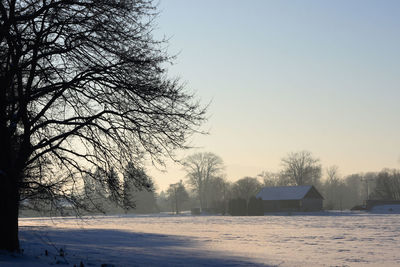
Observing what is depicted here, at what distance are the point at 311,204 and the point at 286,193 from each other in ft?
16.4

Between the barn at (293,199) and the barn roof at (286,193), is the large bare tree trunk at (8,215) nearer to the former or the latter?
the barn at (293,199)

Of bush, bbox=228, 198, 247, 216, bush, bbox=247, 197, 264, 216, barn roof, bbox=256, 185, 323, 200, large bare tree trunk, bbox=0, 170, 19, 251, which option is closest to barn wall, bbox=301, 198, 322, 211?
barn roof, bbox=256, 185, 323, 200

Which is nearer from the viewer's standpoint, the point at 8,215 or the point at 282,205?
the point at 8,215

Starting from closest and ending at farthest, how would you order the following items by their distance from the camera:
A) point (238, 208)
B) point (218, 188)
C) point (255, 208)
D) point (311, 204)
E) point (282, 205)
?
1. point (255, 208)
2. point (238, 208)
3. point (311, 204)
4. point (282, 205)
5. point (218, 188)

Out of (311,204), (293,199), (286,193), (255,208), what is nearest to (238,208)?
(255,208)

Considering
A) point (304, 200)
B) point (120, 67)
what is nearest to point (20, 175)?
point (120, 67)

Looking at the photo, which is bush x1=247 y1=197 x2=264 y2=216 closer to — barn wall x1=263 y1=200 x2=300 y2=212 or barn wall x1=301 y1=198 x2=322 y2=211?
barn wall x1=263 y1=200 x2=300 y2=212

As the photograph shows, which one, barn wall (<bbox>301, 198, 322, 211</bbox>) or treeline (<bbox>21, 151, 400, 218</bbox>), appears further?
barn wall (<bbox>301, 198, 322, 211</bbox>)

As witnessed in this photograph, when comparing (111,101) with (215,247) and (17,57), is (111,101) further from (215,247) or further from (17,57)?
(215,247)

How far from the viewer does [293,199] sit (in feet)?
284

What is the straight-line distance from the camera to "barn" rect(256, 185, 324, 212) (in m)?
86.5

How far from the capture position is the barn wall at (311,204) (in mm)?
86062

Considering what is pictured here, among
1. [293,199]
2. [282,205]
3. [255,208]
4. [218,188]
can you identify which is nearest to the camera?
[255,208]

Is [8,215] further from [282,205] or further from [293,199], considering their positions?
[282,205]
